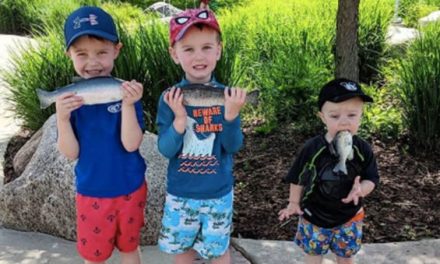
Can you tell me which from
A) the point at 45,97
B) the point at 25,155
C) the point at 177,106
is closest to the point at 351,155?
the point at 177,106

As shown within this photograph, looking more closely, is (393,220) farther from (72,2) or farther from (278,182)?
(72,2)

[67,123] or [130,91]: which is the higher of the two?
[130,91]

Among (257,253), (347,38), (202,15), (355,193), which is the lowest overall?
(257,253)

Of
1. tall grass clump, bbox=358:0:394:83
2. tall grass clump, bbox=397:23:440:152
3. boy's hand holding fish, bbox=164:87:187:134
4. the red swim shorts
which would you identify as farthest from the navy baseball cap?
tall grass clump, bbox=358:0:394:83

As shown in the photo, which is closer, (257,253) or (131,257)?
(131,257)

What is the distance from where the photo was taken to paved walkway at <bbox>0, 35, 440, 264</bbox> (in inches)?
134

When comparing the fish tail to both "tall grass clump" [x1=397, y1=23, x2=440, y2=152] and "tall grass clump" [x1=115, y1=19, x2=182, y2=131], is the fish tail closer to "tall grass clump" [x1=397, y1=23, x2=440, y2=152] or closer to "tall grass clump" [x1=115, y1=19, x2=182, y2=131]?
"tall grass clump" [x1=115, y1=19, x2=182, y2=131]

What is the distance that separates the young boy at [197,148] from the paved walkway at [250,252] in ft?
2.19

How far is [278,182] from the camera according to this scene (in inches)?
177

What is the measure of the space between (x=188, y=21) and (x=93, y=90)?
51 cm

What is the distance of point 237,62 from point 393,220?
94.1 inches

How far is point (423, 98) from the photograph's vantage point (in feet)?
16.1

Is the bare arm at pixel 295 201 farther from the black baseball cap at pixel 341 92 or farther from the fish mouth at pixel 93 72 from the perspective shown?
the fish mouth at pixel 93 72

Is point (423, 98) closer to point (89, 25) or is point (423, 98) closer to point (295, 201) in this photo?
point (295, 201)
